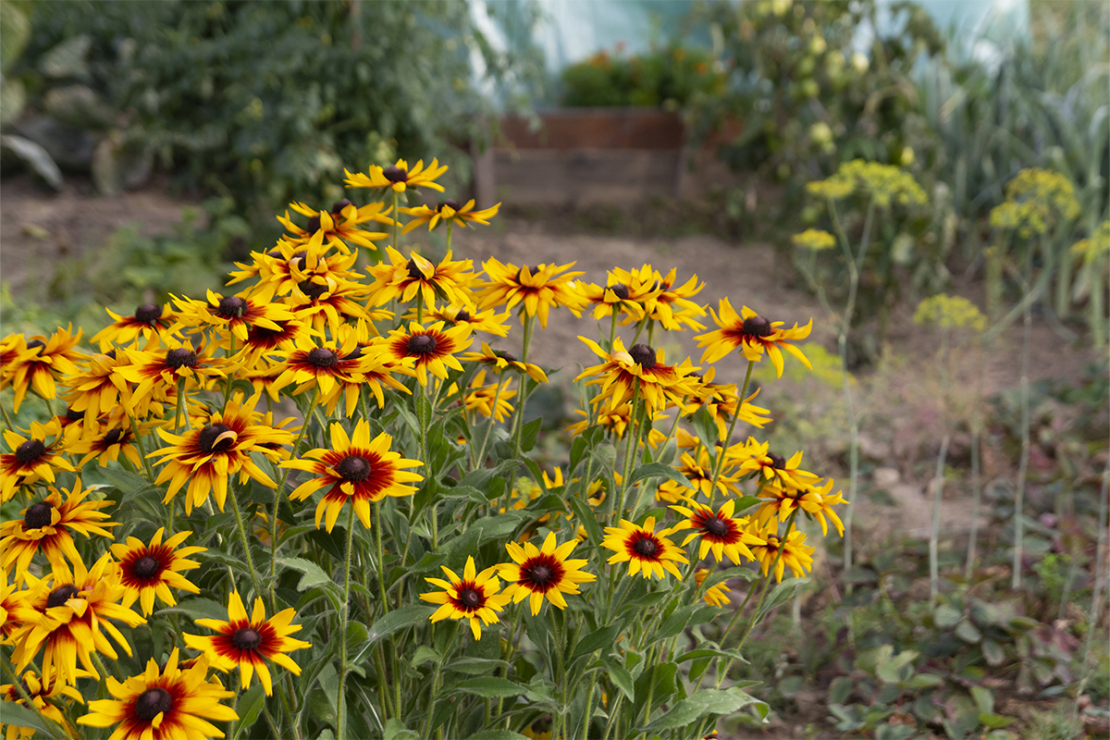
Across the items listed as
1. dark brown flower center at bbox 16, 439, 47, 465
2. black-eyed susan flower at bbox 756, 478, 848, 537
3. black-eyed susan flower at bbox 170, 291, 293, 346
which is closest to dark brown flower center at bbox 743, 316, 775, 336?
black-eyed susan flower at bbox 756, 478, 848, 537

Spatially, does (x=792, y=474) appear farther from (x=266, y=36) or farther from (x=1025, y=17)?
(x=1025, y=17)

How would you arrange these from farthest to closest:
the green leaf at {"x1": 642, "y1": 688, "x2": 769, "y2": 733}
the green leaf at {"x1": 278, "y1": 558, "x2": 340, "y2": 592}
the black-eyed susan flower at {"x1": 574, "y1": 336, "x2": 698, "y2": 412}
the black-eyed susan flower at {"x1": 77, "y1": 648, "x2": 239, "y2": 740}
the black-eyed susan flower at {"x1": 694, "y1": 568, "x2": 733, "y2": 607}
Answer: the black-eyed susan flower at {"x1": 694, "y1": 568, "x2": 733, "y2": 607} < the green leaf at {"x1": 642, "y1": 688, "x2": 769, "y2": 733} < the black-eyed susan flower at {"x1": 574, "y1": 336, "x2": 698, "y2": 412} < the green leaf at {"x1": 278, "y1": 558, "x2": 340, "y2": 592} < the black-eyed susan flower at {"x1": 77, "y1": 648, "x2": 239, "y2": 740}

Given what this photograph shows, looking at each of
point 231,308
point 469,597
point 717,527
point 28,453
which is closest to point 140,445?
point 28,453

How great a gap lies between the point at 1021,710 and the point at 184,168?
5.14 metres

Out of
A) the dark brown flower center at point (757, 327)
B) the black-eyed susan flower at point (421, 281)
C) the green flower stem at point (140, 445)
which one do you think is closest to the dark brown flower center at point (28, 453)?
the green flower stem at point (140, 445)

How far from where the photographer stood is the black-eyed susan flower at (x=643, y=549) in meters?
0.99

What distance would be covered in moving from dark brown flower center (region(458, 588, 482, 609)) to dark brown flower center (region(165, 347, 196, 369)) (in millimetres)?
418

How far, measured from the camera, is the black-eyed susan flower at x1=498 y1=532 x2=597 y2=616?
3.18 feet

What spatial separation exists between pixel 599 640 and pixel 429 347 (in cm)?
43

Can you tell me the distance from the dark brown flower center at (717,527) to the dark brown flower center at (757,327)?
0.84ft

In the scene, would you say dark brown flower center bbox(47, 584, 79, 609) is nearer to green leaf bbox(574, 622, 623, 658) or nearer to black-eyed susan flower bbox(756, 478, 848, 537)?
green leaf bbox(574, 622, 623, 658)

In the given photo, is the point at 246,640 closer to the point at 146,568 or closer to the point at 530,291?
the point at 146,568

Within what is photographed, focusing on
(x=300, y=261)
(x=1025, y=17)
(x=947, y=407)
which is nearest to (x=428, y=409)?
(x=300, y=261)

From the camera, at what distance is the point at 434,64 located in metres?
3.62
